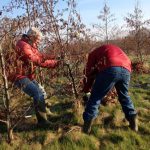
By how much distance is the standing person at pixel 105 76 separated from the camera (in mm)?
6532

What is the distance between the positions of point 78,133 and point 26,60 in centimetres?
161

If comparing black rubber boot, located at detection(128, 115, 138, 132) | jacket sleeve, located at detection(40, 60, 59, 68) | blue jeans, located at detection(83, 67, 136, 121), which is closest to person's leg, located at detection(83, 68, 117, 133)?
blue jeans, located at detection(83, 67, 136, 121)

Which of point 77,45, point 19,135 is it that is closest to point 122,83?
point 19,135

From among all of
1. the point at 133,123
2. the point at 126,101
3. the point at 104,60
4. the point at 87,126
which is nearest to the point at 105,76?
the point at 104,60

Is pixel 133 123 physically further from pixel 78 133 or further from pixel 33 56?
pixel 33 56

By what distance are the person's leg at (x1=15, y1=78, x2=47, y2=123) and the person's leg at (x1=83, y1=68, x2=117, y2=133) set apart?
0.90m

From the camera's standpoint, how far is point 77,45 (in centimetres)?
952

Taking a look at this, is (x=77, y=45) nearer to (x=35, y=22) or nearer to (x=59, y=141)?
(x=35, y=22)

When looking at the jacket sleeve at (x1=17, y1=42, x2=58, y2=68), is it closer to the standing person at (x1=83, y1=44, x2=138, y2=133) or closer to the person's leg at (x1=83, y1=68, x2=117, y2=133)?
the standing person at (x1=83, y1=44, x2=138, y2=133)

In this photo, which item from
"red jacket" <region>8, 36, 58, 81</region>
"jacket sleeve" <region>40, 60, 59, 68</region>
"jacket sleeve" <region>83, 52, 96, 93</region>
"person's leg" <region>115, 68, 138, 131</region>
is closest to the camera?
"red jacket" <region>8, 36, 58, 81</region>

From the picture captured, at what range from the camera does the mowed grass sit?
258 inches

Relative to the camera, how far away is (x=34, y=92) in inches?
273

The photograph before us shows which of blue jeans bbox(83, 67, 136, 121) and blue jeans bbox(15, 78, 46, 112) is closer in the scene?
blue jeans bbox(83, 67, 136, 121)

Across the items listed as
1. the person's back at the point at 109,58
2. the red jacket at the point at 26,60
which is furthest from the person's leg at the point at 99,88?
the red jacket at the point at 26,60
